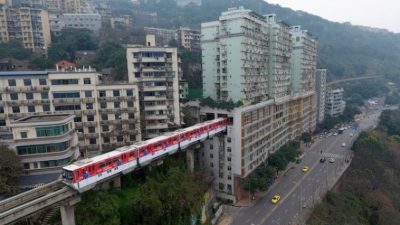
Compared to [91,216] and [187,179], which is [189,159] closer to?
[187,179]

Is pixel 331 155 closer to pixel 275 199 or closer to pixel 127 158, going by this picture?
pixel 275 199

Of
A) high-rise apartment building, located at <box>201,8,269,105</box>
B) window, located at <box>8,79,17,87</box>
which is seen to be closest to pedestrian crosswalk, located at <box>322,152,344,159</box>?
high-rise apartment building, located at <box>201,8,269,105</box>

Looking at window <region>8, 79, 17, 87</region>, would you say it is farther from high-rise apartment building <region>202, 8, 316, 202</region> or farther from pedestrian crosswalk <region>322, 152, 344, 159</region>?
pedestrian crosswalk <region>322, 152, 344, 159</region>

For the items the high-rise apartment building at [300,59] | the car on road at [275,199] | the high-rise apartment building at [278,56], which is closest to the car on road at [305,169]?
the car on road at [275,199]

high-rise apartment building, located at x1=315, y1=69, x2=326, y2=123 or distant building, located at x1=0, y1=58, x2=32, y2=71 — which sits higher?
distant building, located at x1=0, y1=58, x2=32, y2=71

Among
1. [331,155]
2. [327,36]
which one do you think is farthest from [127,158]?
[327,36]

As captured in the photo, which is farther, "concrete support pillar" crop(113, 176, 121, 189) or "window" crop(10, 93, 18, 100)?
"window" crop(10, 93, 18, 100)

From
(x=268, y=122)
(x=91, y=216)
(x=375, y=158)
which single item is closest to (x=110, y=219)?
(x=91, y=216)
